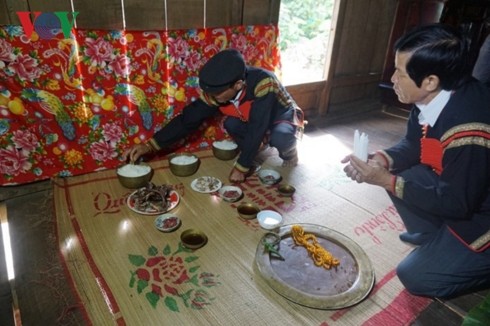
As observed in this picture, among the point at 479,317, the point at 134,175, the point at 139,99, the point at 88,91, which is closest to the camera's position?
the point at 479,317

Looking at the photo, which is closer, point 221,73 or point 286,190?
point 221,73

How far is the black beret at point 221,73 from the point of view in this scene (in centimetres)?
232

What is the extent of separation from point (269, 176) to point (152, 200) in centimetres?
99

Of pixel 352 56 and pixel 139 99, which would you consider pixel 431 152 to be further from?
pixel 352 56

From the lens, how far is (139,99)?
3.02 meters

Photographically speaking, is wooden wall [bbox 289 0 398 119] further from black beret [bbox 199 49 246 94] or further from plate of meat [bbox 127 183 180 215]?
plate of meat [bbox 127 183 180 215]

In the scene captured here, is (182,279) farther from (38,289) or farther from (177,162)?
(177,162)

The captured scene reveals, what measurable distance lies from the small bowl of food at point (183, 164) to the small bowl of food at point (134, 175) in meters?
0.23

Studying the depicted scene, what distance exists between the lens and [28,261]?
1.92 metres

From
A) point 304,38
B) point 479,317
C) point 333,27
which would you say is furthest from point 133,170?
point 333,27

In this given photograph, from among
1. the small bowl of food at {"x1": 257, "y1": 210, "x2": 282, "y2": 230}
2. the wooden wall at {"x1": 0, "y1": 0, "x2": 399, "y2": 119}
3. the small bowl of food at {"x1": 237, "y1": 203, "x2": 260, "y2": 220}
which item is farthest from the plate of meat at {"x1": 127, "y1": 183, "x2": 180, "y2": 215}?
the wooden wall at {"x1": 0, "y1": 0, "x2": 399, "y2": 119}

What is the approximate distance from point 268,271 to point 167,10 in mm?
2583

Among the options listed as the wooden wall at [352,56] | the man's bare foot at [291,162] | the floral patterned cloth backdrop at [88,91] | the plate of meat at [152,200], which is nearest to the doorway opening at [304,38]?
the wooden wall at [352,56]

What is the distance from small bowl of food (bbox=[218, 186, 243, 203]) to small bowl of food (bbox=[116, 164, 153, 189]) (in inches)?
23.1
